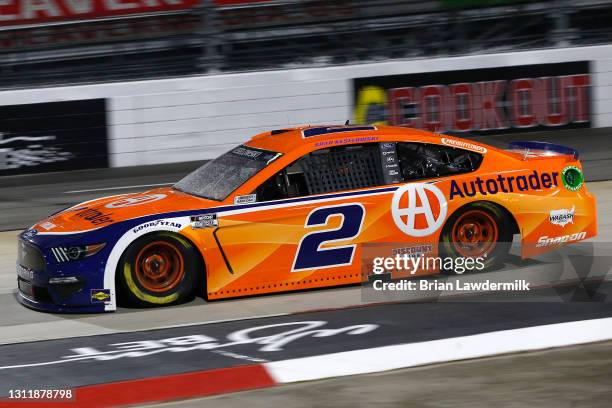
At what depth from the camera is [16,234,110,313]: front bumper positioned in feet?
25.0

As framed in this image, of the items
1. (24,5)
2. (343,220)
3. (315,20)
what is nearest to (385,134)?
(343,220)

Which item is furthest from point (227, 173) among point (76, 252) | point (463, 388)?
point (463, 388)

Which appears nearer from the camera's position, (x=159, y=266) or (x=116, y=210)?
(x=159, y=266)

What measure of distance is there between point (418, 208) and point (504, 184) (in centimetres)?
83

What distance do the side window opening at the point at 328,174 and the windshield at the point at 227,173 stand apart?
190mm

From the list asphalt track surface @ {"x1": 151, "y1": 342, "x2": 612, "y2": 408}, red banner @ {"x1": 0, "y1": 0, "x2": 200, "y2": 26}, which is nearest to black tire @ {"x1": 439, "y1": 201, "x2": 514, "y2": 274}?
asphalt track surface @ {"x1": 151, "y1": 342, "x2": 612, "y2": 408}

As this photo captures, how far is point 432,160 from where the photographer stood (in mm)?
8508

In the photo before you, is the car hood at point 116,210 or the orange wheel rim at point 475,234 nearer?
the car hood at point 116,210

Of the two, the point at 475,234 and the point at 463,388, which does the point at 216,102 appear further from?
the point at 463,388

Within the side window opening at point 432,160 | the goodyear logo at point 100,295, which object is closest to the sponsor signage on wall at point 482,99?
the side window opening at point 432,160

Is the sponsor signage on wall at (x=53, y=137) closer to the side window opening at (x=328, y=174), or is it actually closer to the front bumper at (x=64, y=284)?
the front bumper at (x=64, y=284)

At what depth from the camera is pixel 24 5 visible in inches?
758

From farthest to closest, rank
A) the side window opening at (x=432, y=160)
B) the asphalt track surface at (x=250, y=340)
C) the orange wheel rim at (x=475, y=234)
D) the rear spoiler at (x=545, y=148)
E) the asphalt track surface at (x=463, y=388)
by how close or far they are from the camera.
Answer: the rear spoiler at (x=545, y=148) → the orange wheel rim at (x=475, y=234) → the side window opening at (x=432, y=160) → the asphalt track surface at (x=250, y=340) → the asphalt track surface at (x=463, y=388)

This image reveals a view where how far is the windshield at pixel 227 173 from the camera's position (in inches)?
320
